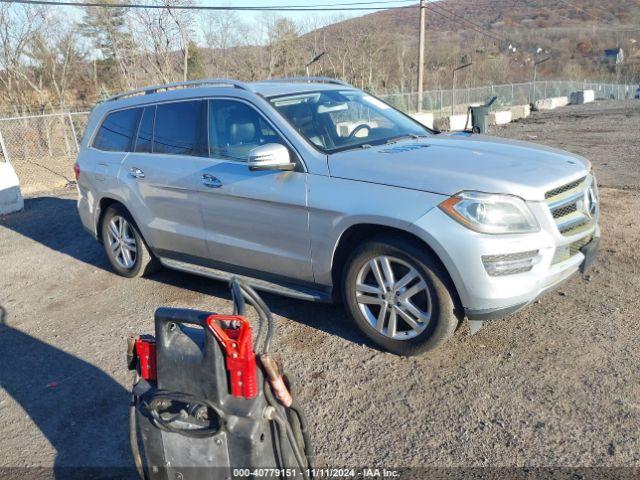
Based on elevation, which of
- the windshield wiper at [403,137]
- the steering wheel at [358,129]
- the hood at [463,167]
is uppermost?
the steering wheel at [358,129]

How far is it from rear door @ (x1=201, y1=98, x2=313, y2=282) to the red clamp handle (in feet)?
6.02

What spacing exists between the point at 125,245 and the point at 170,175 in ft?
4.29

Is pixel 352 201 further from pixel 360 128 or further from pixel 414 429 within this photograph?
pixel 414 429

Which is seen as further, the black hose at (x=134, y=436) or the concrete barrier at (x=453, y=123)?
the concrete barrier at (x=453, y=123)

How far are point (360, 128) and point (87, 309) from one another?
2.97 metres

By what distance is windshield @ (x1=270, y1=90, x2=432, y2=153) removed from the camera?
432 cm

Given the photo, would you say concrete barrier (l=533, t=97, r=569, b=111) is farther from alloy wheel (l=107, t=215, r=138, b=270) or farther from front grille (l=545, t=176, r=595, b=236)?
front grille (l=545, t=176, r=595, b=236)

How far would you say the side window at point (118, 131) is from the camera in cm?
555

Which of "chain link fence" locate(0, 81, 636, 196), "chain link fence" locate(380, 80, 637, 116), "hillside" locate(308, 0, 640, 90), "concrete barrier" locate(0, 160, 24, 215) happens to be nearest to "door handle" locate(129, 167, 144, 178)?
"concrete barrier" locate(0, 160, 24, 215)

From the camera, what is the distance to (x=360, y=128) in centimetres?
460

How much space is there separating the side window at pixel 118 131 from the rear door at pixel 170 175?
15cm

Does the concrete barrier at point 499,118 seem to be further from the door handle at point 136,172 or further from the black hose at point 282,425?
the black hose at point 282,425

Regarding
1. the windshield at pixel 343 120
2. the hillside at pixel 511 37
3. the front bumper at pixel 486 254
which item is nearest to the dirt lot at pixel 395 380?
the front bumper at pixel 486 254

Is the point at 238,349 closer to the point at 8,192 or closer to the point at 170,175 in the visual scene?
the point at 170,175
